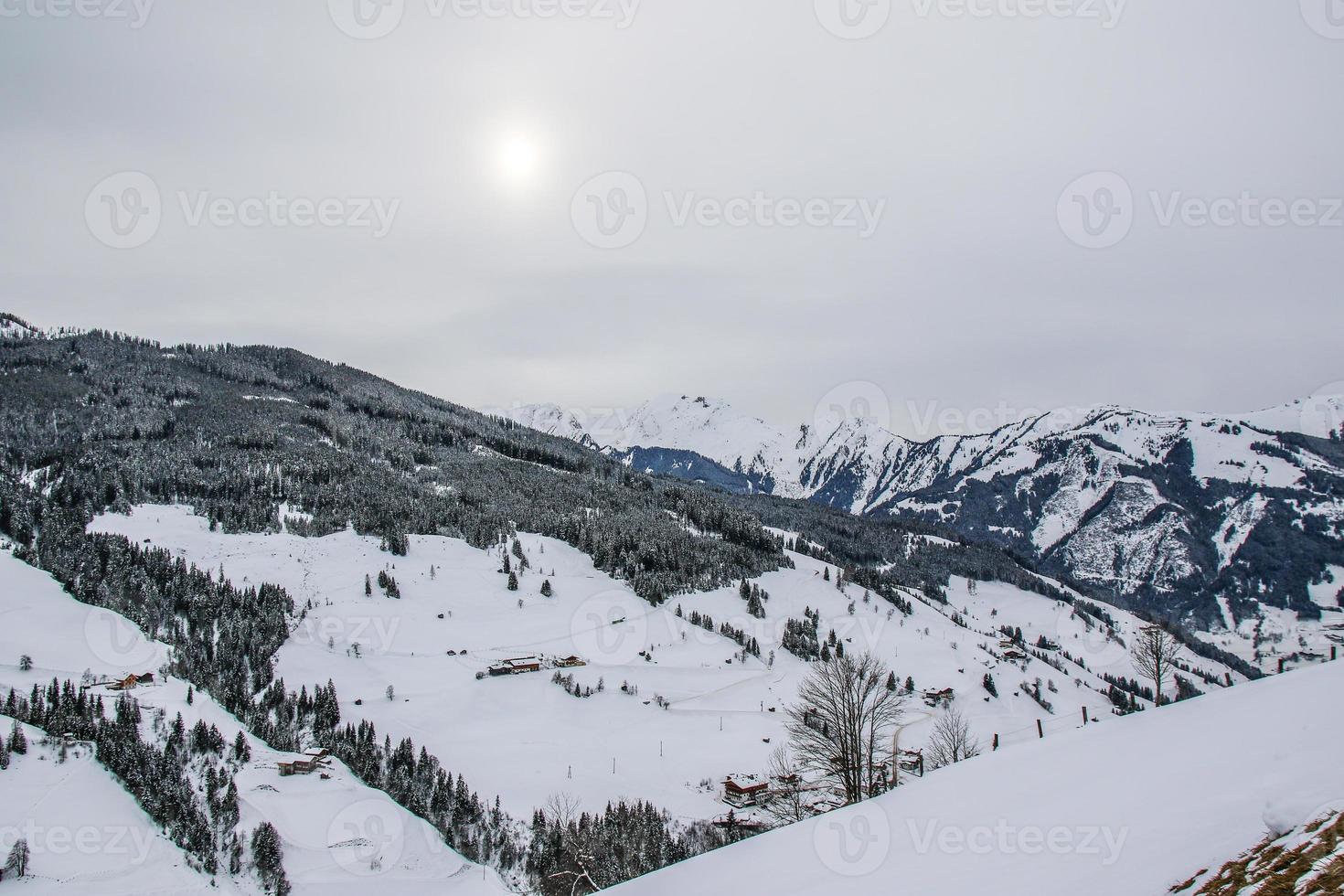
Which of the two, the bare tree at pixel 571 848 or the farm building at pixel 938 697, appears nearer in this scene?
the bare tree at pixel 571 848

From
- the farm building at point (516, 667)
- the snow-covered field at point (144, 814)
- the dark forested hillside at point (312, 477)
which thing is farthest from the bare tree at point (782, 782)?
the dark forested hillside at point (312, 477)

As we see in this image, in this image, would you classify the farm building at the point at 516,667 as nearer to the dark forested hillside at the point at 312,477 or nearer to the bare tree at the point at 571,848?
the bare tree at the point at 571,848

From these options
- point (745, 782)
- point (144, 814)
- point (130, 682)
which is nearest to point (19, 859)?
point (144, 814)

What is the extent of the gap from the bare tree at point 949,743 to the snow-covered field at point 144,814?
37.1m

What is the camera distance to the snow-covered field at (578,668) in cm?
7162

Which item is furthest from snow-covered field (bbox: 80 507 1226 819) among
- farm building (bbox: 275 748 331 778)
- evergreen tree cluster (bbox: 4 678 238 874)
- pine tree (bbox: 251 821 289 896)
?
evergreen tree cluster (bbox: 4 678 238 874)

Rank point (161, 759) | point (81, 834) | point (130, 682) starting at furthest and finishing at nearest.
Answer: point (130, 682)
point (161, 759)
point (81, 834)

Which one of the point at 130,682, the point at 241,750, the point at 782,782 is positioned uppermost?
the point at 130,682

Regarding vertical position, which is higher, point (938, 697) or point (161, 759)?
point (161, 759)

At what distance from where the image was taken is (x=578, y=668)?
311 feet

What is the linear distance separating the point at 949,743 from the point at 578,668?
4878 centimetres

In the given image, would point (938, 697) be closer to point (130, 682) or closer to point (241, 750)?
point (241, 750)

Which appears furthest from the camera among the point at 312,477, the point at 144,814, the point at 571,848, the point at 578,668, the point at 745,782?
the point at 312,477

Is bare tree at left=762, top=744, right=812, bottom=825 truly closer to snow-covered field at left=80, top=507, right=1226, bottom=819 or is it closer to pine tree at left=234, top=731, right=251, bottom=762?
snow-covered field at left=80, top=507, right=1226, bottom=819
